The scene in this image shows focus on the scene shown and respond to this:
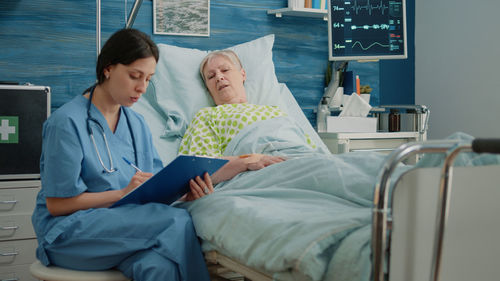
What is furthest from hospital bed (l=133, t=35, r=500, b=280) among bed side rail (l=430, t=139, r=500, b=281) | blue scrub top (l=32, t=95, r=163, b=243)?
blue scrub top (l=32, t=95, r=163, b=243)

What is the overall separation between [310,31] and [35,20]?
1.62m

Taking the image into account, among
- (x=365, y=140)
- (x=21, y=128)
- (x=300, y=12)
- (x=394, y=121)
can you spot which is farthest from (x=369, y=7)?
(x=21, y=128)

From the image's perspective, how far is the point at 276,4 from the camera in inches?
127

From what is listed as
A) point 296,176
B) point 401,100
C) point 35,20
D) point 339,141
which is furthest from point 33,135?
point 401,100

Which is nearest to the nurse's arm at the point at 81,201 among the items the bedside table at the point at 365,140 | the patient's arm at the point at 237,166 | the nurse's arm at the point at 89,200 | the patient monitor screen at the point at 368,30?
the nurse's arm at the point at 89,200

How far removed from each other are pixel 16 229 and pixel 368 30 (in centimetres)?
210

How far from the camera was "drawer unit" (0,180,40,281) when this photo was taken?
219cm

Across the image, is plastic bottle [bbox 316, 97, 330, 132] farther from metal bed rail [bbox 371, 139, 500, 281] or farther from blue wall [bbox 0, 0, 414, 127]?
metal bed rail [bbox 371, 139, 500, 281]

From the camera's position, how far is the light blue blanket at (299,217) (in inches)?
40.7

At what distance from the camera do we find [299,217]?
1203 millimetres

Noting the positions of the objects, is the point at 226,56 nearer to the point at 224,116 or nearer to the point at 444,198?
the point at 224,116

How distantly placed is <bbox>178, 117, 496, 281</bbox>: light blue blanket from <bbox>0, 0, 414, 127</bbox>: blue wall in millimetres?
1334

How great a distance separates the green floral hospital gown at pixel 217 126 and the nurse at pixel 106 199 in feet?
1.69

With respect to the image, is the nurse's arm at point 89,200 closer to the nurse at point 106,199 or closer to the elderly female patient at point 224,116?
the nurse at point 106,199
